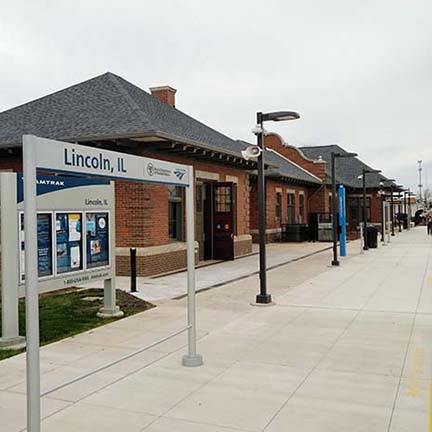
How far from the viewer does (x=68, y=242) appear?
8375 mm

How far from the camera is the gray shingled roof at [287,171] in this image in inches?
1180

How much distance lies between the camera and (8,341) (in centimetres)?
748

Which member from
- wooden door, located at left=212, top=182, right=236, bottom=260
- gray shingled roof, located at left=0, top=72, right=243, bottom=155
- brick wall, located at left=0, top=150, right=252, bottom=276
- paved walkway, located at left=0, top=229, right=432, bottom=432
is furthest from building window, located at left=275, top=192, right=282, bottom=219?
paved walkway, located at left=0, top=229, right=432, bottom=432

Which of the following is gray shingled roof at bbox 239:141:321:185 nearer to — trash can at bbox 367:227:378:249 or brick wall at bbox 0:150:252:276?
trash can at bbox 367:227:378:249

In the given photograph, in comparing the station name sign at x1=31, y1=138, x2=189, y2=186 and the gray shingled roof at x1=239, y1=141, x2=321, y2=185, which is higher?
the gray shingled roof at x1=239, y1=141, x2=321, y2=185

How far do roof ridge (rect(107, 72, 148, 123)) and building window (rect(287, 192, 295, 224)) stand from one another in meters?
17.6

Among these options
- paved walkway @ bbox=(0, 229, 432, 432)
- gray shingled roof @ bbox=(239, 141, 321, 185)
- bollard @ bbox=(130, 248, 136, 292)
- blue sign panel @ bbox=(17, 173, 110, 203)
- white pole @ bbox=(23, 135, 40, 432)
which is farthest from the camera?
gray shingled roof @ bbox=(239, 141, 321, 185)

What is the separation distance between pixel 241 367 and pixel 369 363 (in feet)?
5.08

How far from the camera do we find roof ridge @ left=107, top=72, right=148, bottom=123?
15027mm

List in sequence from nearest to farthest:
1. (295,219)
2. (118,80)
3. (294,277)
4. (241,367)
Result: (241,367)
(294,277)
(118,80)
(295,219)

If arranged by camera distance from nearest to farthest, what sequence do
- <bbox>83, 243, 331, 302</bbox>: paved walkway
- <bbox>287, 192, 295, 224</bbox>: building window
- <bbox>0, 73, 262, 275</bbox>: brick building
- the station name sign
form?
the station name sign, <bbox>83, 243, 331, 302</bbox>: paved walkway, <bbox>0, 73, 262, 275</bbox>: brick building, <bbox>287, 192, 295, 224</bbox>: building window

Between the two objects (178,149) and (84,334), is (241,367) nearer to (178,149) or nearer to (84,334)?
(84,334)

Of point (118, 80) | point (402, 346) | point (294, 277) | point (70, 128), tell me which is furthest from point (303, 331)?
point (118, 80)

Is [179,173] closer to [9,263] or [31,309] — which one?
[9,263]
